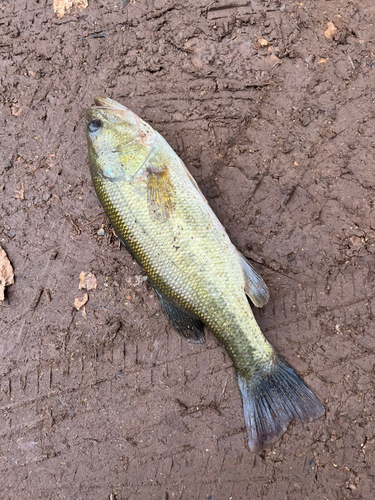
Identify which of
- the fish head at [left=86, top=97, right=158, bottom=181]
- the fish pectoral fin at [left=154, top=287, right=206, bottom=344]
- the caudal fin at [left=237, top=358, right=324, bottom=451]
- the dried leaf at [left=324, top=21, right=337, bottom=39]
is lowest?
the caudal fin at [left=237, top=358, right=324, bottom=451]

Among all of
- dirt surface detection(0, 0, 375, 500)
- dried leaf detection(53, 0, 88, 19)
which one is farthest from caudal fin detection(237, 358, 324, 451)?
dried leaf detection(53, 0, 88, 19)

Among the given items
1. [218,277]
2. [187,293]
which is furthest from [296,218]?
[187,293]

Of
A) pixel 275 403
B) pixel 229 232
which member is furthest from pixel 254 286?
pixel 275 403

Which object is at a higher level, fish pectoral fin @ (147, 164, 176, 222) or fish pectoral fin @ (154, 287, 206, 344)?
fish pectoral fin @ (147, 164, 176, 222)

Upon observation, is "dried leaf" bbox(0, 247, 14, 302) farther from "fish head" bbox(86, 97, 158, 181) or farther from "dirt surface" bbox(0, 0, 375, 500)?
"fish head" bbox(86, 97, 158, 181)

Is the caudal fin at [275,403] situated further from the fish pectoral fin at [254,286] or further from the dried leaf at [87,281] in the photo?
the dried leaf at [87,281]

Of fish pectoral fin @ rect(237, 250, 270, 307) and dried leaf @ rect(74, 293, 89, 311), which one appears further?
dried leaf @ rect(74, 293, 89, 311)

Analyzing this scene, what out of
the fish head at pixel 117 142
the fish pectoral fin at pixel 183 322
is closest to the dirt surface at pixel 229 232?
the fish pectoral fin at pixel 183 322

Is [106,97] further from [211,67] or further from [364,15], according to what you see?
[364,15]
